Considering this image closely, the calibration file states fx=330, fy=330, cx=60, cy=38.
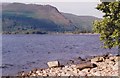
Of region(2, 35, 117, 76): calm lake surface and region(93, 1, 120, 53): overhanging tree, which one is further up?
region(93, 1, 120, 53): overhanging tree

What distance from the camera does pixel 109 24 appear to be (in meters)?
34.6

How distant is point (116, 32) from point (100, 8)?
3.54 m

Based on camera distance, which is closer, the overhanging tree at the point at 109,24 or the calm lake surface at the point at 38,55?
the overhanging tree at the point at 109,24

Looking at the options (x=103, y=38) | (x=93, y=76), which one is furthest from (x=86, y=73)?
(x=103, y=38)

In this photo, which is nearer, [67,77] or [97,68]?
[67,77]

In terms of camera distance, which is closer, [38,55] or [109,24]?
[109,24]

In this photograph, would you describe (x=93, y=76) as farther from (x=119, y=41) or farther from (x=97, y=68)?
(x=119, y=41)

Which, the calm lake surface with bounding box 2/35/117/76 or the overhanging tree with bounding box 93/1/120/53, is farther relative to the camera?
the calm lake surface with bounding box 2/35/117/76

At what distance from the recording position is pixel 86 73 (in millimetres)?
30656

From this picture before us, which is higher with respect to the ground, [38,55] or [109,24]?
[109,24]

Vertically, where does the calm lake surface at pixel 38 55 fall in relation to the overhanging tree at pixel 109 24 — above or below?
below

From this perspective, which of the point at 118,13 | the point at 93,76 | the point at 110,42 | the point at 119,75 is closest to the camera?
the point at 119,75

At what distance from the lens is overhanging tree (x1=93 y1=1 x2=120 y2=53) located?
33188 mm

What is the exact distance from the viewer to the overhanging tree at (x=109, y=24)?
33188mm
